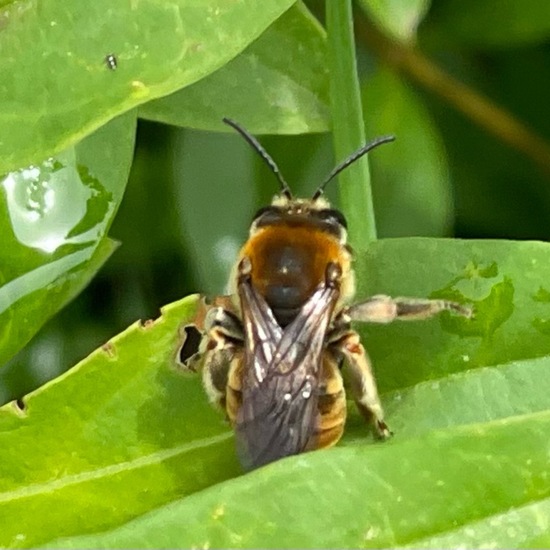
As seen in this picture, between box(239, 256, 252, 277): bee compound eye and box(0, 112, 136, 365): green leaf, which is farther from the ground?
box(0, 112, 136, 365): green leaf

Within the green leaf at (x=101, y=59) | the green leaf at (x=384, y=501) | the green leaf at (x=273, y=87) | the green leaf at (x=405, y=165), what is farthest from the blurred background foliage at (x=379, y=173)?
the green leaf at (x=384, y=501)

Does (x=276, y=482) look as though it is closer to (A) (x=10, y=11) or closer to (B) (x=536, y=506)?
(B) (x=536, y=506)

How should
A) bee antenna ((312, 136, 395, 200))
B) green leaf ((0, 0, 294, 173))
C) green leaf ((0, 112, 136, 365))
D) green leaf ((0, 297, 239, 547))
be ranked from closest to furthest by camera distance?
green leaf ((0, 0, 294, 173)) < green leaf ((0, 297, 239, 547)) < green leaf ((0, 112, 136, 365)) < bee antenna ((312, 136, 395, 200))

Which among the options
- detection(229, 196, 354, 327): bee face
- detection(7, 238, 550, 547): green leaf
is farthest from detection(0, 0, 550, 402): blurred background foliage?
detection(7, 238, 550, 547): green leaf

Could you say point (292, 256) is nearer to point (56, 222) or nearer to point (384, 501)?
point (56, 222)

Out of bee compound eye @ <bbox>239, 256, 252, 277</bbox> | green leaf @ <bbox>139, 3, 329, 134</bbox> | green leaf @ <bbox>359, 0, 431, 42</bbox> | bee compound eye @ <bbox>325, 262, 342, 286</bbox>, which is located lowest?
bee compound eye @ <bbox>325, 262, 342, 286</bbox>

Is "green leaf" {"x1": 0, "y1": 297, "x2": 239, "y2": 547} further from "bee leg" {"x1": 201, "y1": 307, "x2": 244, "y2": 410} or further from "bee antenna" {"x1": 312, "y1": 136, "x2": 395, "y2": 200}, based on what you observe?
"bee antenna" {"x1": 312, "y1": 136, "x2": 395, "y2": 200}
